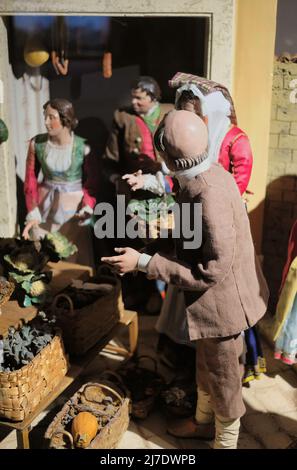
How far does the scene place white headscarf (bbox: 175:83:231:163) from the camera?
3.27 metres

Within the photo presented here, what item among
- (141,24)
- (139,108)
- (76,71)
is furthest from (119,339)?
(141,24)

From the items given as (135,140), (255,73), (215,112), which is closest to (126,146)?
(135,140)

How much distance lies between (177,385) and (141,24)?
3.84 meters

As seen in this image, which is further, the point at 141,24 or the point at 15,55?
the point at 141,24

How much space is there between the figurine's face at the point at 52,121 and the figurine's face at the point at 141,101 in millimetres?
645

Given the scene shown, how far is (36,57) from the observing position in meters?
4.72

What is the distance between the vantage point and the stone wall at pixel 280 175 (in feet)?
14.1

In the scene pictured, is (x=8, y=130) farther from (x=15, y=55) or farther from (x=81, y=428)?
(x=81, y=428)

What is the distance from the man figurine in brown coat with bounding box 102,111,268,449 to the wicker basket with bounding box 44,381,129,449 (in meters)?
0.58

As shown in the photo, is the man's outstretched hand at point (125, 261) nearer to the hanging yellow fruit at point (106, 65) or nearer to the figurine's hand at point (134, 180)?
the figurine's hand at point (134, 180)

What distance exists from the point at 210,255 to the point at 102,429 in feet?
4.36

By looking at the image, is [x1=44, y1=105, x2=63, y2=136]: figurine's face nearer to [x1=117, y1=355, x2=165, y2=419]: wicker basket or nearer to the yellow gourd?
[x1=117, y1=355, x2=165, y2=419]: wicker basket

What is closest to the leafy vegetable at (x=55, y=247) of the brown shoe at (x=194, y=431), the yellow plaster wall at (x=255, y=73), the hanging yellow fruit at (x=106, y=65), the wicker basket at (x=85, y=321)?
the wicker basket at (x=85, y=321)
